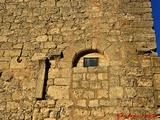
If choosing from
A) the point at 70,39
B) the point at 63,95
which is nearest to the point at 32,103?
the point at 63,95

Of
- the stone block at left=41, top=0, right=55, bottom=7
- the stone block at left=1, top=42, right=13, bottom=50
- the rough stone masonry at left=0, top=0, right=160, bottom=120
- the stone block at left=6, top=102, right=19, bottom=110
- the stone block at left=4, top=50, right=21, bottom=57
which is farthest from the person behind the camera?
the stone block at left=41, top=0, right=55, bottom=7

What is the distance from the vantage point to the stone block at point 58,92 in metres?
4.65

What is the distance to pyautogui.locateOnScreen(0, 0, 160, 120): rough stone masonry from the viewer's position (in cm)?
452

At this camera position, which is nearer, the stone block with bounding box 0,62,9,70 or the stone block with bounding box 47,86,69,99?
the stone block with bounding box 47,86,69,99

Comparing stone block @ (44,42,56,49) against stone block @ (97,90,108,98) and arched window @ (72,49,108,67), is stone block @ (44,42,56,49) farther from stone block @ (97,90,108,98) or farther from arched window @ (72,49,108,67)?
stone block @ (97,90,108,98)

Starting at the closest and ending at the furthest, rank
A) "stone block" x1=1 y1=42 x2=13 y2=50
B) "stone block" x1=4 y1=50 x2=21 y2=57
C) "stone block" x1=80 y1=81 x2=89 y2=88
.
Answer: "stone block" x1=80 y1=81 x2=89 y2=88 → "stone block" x1=4 y1=50 x2=21 y2=57 → "stone block" x1=1 y1=42 x2=13 y2=50

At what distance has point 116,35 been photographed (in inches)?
207

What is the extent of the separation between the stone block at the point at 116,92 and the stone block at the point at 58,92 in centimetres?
86

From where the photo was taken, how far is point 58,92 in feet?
15.4

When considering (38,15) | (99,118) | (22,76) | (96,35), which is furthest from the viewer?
(38,15)

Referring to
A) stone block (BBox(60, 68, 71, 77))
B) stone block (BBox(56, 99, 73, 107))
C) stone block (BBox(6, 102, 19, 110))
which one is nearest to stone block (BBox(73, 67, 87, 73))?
stone block (BBox(60, 68, 71, 77))

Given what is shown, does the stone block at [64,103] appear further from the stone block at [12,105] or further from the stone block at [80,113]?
the stone block at [12,105]

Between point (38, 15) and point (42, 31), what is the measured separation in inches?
19.3

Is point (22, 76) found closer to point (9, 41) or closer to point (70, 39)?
point (9, 41)
